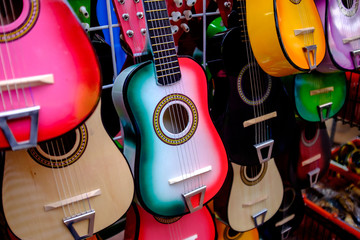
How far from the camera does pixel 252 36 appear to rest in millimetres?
845

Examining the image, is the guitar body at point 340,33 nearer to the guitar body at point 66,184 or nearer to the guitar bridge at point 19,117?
the guitar body at point 66,184

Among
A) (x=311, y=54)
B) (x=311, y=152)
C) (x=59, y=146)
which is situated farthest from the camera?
(x=311, y=152)

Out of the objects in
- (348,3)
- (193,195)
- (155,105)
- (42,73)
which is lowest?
(193,195)

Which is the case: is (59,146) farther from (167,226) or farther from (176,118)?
(167,226)

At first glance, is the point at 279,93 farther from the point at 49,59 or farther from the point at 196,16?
the point at 49,59

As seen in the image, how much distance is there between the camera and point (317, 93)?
112cm

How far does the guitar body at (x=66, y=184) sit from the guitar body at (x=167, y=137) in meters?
0.06

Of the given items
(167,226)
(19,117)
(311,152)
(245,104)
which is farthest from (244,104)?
(19,117)

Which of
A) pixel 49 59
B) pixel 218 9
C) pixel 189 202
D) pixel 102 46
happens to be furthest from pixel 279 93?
pixel 49 59

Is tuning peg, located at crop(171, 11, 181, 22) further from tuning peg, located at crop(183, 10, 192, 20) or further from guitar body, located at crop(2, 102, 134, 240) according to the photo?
guitar body, located at crop(2, 102, 134, 240)

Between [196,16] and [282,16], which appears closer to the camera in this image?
[282,16]

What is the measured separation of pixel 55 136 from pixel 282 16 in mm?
712

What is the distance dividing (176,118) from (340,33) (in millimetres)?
644

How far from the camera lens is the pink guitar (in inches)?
17.7
